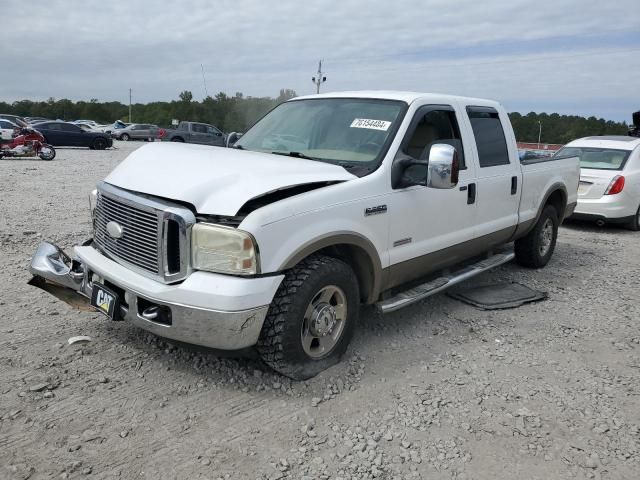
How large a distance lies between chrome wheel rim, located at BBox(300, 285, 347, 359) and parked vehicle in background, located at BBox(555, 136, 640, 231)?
278 inches

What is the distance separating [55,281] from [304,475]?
2269 millimetres

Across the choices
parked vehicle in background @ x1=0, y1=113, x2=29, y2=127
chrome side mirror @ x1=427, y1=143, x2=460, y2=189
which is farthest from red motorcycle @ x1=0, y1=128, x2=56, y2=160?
chrome side mirror @ x1=427, y1=143, x2=460, y2=189

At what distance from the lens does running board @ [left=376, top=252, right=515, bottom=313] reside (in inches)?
157

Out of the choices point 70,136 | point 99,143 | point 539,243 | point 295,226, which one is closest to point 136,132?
point 99,143

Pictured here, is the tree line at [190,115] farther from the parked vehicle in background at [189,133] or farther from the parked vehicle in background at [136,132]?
the parked vehicle in background at [136,132]

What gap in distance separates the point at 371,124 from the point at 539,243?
3.28 metres

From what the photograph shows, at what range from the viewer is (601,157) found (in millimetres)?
9859

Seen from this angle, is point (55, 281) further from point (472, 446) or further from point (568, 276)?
point (568, 276)

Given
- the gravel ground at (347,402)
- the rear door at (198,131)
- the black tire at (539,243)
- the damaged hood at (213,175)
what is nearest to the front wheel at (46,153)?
the rear door at (198,131)

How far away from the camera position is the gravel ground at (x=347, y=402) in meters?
2.73

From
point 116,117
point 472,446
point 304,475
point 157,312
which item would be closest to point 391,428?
→ point 472,446

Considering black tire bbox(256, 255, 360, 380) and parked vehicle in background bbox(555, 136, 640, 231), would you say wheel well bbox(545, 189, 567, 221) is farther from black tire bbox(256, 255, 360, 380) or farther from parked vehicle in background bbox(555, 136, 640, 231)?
black tire bbox(256, 255, 360, 380)

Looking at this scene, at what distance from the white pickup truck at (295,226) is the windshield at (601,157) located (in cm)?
569

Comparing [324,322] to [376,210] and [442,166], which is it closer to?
[376,210]
